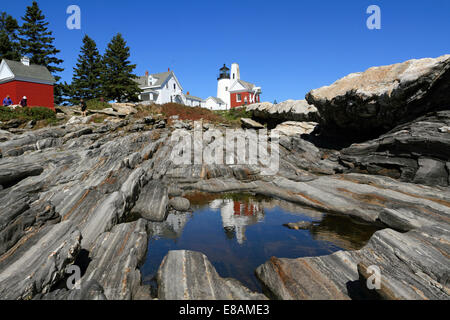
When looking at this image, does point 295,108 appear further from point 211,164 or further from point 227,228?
point 227,228

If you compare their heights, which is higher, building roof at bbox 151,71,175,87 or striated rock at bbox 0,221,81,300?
building roof at bbox 151,71,175,87

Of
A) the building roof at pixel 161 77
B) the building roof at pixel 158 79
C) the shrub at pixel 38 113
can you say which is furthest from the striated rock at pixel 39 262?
the building roof at pixel 161 77

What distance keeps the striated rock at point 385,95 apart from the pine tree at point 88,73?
4607cm

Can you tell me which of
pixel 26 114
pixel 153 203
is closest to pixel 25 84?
pixel 26 114

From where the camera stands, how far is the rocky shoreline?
7.27m

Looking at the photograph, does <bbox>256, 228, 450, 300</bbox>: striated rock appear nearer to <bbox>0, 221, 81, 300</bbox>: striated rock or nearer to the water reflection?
the water reflection

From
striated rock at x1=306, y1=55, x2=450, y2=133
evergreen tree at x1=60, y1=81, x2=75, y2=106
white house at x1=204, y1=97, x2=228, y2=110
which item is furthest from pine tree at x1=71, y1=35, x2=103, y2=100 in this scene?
striated rock at x1=306, y1=55, x2=450, y2=133

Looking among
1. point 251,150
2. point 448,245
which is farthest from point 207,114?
point 448,245

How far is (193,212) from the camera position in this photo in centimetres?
1669

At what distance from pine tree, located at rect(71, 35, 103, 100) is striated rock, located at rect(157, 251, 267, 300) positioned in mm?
53335

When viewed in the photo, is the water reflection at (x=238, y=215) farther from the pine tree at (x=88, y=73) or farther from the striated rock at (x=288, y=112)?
the pine tree at (x=88, y=73)

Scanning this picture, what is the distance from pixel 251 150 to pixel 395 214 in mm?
16618

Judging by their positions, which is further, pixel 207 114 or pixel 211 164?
pixel 207 114

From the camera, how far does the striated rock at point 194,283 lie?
22.9ft
